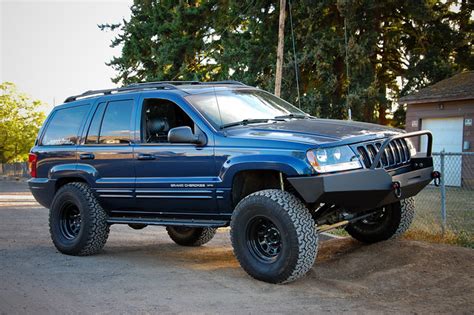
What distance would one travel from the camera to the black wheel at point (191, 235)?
30.0 ft

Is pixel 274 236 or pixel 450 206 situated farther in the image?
pixel 450 206

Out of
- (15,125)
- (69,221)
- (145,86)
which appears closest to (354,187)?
(145,86)

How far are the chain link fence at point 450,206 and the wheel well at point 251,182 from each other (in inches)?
115

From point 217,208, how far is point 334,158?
1584 mm

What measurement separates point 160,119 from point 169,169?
92cm

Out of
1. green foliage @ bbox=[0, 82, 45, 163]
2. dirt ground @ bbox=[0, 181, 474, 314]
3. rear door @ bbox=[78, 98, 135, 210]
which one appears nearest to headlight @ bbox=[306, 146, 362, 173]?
dirt ground @ bbox=[0, 181, 474, 314]

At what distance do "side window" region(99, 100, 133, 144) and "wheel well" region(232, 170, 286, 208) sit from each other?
1.82m

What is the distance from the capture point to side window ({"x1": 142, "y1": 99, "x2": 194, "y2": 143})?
25.3ft

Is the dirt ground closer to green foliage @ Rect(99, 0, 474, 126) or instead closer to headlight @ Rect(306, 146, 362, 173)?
headlight @ Rect(306, 146, 362, 173)

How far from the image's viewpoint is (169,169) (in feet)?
23.6

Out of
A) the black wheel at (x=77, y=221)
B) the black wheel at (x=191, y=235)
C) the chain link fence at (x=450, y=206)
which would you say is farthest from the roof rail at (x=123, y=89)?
the chain link fence at (x=450, y=206)

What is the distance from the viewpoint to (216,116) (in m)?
7.07

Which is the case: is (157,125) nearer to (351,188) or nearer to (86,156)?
(86,156)

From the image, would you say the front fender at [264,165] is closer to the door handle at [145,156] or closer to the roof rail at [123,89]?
the door handle at [145,156]
